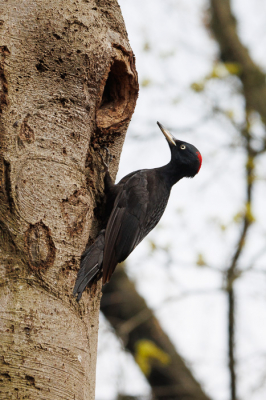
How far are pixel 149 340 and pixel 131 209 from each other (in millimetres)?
2815

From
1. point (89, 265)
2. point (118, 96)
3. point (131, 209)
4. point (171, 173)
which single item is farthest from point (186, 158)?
point (89, 265)

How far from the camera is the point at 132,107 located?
3.62 meters

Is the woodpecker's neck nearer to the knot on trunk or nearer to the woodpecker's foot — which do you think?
the woodpecker's foot

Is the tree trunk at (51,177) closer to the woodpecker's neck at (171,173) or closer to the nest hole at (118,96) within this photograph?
the nest hole at (118,96)

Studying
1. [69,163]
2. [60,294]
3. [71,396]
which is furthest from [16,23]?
[71,396]

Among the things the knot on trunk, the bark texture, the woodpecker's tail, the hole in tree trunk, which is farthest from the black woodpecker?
the bark texture

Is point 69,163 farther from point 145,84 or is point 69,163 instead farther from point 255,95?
point 255,95

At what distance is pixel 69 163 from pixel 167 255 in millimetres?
3320

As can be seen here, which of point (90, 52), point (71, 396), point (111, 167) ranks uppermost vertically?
point (90, 52)

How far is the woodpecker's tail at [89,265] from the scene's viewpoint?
Answer: 2.73 meters

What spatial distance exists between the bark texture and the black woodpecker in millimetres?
2034

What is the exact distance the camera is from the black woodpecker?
3.02 metres

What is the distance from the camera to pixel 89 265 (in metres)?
2.85

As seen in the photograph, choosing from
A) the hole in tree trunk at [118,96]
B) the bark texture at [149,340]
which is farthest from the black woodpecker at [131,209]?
the bark texture at [149,340]
